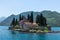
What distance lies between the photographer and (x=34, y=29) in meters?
105

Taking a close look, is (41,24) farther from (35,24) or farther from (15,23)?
(15,23)

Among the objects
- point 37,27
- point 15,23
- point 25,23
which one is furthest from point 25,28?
point 15,23

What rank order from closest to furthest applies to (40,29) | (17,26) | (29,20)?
(40,29) < (29,20) < (17,26)

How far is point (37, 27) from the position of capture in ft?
343

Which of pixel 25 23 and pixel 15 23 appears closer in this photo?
pixel 25 23

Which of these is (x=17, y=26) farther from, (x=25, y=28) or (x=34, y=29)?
(x=34, y=29)

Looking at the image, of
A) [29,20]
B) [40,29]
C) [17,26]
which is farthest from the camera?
[17,26]

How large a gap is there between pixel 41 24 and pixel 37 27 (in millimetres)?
2989

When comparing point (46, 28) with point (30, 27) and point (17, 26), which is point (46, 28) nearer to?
point (30, 27)

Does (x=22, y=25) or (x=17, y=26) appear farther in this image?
(x=17, y=26)

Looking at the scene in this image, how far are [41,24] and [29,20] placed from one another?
8.80m

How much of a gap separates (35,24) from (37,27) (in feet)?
8.95

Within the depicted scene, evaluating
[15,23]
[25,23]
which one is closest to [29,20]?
[25,23]

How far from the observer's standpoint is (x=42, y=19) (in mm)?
105938
